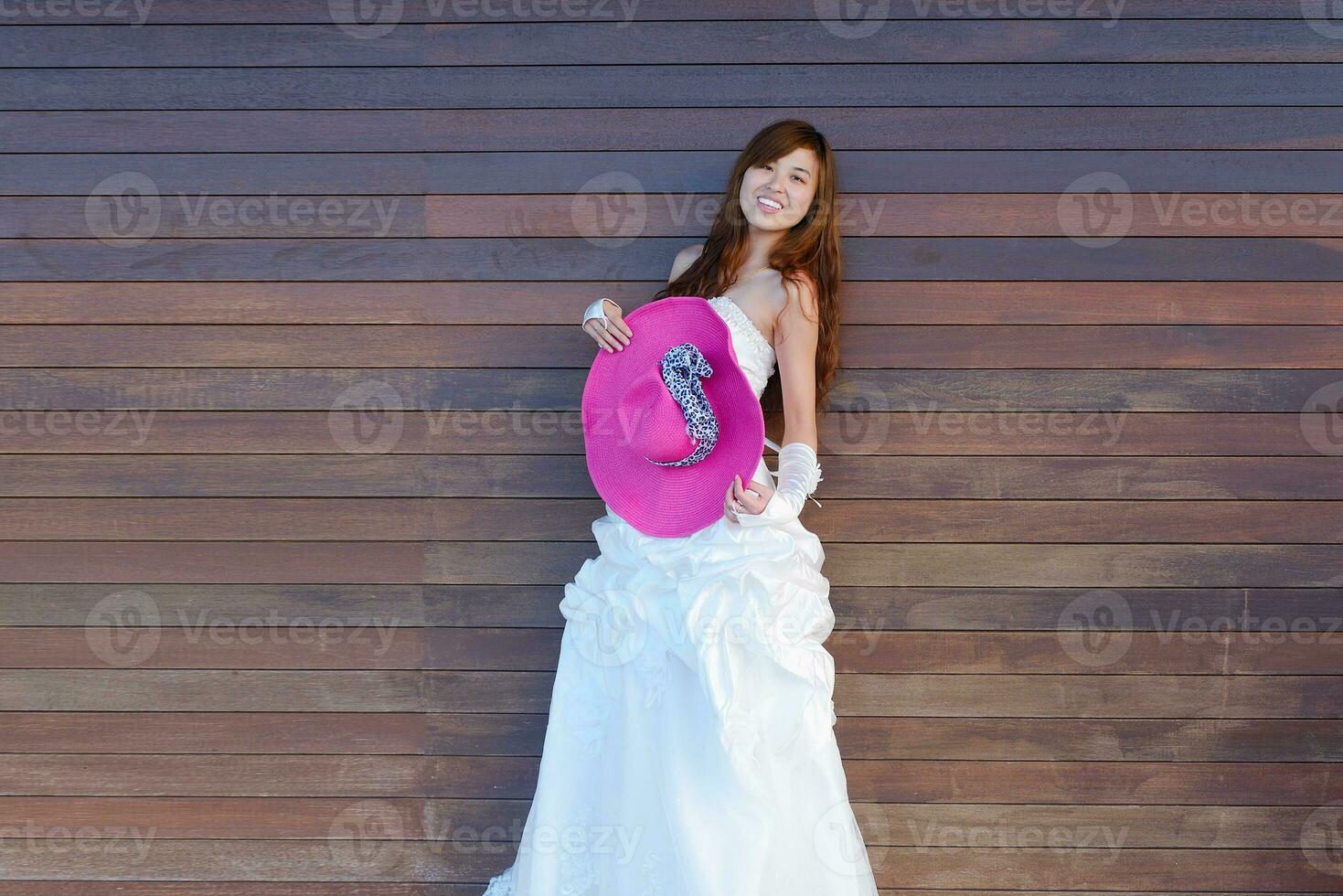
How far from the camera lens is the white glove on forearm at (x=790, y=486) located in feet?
7.28

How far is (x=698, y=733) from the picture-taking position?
2.17 m

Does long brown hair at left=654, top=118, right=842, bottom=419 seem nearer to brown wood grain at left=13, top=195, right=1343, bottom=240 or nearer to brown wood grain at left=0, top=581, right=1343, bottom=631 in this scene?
brown wood grain at left=13, top=195, right=1343, bottom=240

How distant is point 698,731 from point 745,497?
556mm

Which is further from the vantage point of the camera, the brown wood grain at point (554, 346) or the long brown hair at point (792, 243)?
the brown wood grain at point (554, 346)

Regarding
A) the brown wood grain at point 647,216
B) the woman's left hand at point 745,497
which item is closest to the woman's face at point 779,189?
the brown wood grain at point 647,216

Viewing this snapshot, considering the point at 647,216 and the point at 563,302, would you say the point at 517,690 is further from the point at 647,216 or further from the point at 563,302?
the point at 647,216

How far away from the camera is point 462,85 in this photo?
2701 mm

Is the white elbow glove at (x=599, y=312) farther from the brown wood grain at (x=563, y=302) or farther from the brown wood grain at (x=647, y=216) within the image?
the brown wood grain at (x=647, y=216)

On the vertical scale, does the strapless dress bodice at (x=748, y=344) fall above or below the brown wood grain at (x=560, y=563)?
above

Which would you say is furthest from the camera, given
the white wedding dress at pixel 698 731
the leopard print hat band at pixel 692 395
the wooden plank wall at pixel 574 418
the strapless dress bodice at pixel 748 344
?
the wooden plank wall at pixel 574 418

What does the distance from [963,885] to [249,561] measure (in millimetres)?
2302

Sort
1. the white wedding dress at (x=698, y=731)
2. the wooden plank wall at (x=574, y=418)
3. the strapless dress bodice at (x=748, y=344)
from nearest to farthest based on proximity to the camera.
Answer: the white wedding dress at (x=698, y=731) → the strapless dress bodice at (x=748, y=344) → the wooden plank wall at (x=574, y=418)

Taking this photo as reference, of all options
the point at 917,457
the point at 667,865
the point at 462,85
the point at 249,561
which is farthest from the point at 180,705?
the point at 917,457

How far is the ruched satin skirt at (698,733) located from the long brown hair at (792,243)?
2.00 feet
